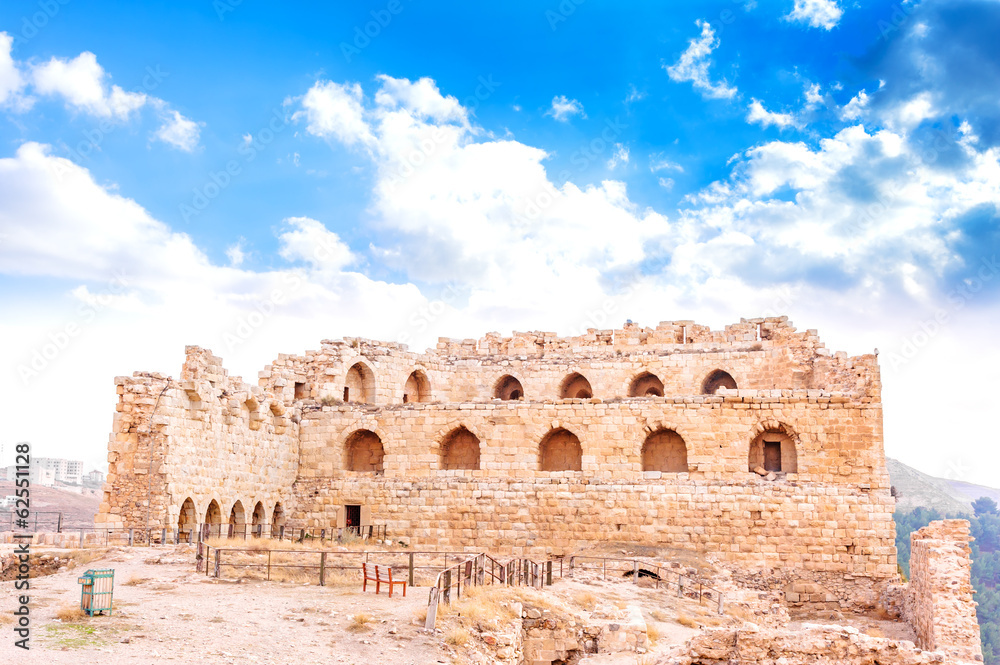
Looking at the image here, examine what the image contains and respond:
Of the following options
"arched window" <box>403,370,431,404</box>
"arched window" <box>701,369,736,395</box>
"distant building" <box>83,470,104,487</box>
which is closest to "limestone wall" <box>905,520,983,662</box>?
"arched window" <box>701,369,736,395</box>

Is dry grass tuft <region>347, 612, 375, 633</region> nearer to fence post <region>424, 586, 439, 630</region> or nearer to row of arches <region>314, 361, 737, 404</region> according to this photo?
fence post <region>424, 586, 439, 630</region>

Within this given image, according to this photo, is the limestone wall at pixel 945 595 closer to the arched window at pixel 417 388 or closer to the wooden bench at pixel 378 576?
the wooden bench at pixel 378 576

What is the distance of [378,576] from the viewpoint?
14.6 m

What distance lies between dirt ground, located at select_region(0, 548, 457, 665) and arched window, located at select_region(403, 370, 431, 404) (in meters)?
16.1

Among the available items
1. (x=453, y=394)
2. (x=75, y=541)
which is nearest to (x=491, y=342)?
(x=453, y=394)

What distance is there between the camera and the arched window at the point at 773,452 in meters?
23.2

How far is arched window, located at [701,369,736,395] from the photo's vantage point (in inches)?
1168

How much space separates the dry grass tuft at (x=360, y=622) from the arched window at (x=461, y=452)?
13.1 m

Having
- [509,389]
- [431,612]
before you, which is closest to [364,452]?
[509,389]

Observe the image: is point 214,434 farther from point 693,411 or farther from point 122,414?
point 693,411

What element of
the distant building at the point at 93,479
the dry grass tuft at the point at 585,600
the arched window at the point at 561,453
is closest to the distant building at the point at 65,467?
the distant building at the point at 93,479

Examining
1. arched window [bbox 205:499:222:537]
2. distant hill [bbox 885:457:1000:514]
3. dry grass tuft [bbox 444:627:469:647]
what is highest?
arched window [bbox 205:499:222:537]

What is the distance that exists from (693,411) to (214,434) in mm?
12405

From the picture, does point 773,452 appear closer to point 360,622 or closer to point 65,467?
point 360,622
